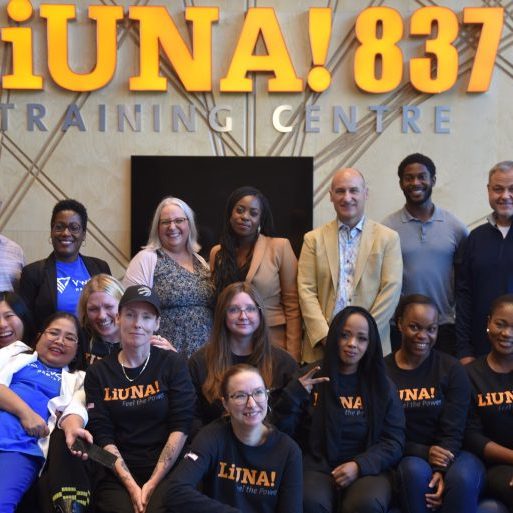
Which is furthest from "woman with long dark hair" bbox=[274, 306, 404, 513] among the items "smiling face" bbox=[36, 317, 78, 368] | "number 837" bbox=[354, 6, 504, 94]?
"number 837" bbox=[354, 6, 504, 94]

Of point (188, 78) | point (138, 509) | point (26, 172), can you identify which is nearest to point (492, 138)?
point (188, 78)

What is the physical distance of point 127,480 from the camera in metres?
2.98

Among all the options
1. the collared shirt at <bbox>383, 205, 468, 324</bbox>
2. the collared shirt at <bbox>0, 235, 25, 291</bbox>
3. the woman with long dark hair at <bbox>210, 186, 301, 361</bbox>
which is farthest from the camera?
the collared shirt at <bbox>0, 235, 25, 291</bbox>

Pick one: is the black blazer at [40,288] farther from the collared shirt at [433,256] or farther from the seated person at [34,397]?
the collared shirt at [433,256]

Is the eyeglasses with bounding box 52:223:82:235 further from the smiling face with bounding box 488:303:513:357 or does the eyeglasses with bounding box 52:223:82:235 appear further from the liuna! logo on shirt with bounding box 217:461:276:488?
the smiling face with bounding box 488:303:513:357

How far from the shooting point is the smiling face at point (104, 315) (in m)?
3.47

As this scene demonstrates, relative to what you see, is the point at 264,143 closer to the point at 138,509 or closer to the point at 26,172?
the point at 26,172

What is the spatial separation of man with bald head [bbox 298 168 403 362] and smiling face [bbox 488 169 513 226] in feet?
1.73

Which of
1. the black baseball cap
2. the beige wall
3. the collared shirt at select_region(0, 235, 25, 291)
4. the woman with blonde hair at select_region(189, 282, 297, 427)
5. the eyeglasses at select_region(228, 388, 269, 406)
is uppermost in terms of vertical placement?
the beige wall

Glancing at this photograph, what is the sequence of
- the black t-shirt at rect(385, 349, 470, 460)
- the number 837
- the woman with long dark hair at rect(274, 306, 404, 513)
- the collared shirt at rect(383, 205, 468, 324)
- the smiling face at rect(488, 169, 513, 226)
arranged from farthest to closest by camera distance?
1. the number 837
2. the collared shirt at rect(383, 205, 468, 324)
3. the smiling face at rect(488, 169, 513, 226)
4. the black t-shirt at rect(385, 349, 470, 460)
5. the woman with long dark hair at rect(274, 306, 404, 513)

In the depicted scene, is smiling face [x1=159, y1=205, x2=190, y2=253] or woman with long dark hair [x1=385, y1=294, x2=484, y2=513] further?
smiling face [x1=159, y1=205, x2=190, y2=253]

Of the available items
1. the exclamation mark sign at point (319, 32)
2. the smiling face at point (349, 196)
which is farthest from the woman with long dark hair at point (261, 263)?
Result: the exclamation mark sign at point (319, 32)

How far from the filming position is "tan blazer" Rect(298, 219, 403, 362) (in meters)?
3.71

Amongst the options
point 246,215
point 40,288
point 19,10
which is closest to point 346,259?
point 246,215
